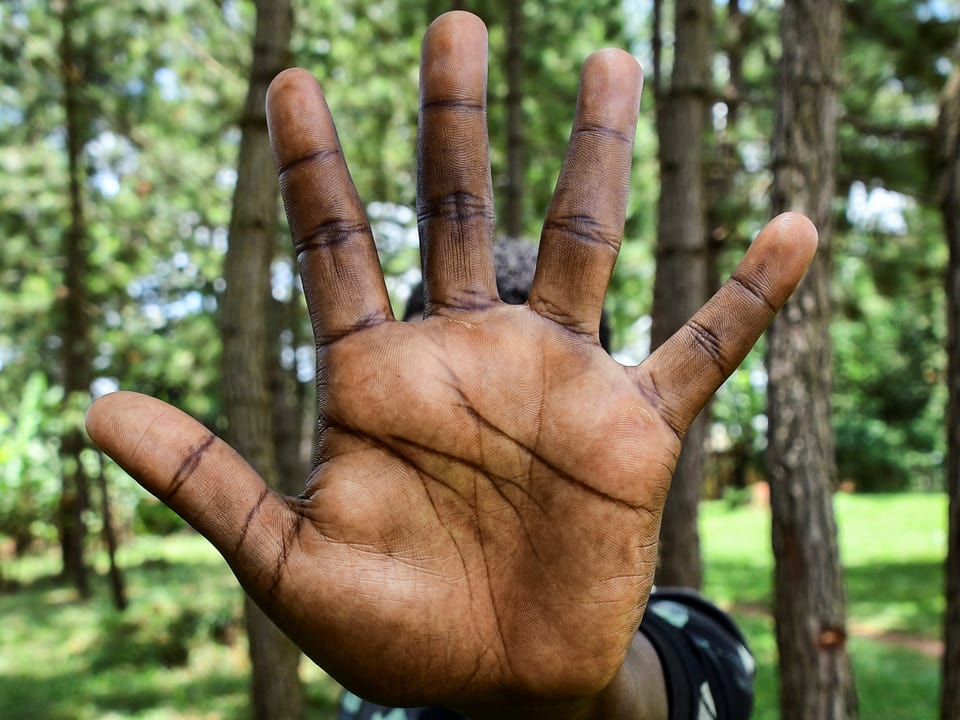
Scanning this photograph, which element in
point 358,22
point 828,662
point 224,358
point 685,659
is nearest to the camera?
point 685,659

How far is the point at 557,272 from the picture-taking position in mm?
1225

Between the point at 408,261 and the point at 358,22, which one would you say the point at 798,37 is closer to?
the point at 358,22

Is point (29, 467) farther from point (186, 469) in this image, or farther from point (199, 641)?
point (186, 469)

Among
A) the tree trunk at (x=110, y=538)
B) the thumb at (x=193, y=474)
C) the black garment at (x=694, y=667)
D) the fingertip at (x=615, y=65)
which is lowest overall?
the tree trunk at (x=110, y=538)

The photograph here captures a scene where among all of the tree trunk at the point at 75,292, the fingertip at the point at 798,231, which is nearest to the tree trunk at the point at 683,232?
the fingertip at the point at 798,231

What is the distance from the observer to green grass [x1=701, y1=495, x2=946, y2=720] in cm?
593

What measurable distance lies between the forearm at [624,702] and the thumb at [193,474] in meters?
0.38

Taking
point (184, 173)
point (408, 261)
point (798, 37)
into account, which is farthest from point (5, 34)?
point (798, 37)

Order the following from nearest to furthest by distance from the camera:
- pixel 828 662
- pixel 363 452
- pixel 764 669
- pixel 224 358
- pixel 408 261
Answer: pixel 363 452 < pixel 828 662 < pixel 224 358 < pixel 764 669 < pixel 408 261

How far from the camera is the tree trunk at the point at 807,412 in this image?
2.81 m

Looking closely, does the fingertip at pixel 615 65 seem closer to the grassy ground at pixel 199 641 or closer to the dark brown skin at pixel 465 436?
the dark brown skin at pixel 465 436

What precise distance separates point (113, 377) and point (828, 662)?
7.51 m

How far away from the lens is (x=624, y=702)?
1.31 meters

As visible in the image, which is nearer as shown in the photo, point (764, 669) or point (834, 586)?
point (834, 586)
